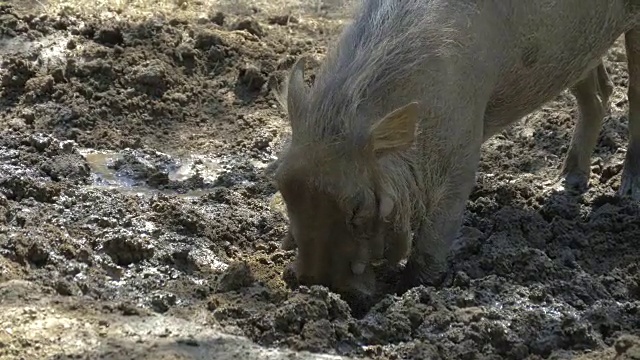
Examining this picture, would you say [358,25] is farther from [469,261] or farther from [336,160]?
[469,261]

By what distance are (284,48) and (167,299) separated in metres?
3.81

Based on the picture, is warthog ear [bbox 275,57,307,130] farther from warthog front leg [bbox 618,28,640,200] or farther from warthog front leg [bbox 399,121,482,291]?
warthog front leg [bbox 618,28,640,200]

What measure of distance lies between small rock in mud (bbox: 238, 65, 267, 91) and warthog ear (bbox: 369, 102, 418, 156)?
2.89 metres

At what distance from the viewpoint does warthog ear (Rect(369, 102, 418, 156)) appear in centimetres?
435

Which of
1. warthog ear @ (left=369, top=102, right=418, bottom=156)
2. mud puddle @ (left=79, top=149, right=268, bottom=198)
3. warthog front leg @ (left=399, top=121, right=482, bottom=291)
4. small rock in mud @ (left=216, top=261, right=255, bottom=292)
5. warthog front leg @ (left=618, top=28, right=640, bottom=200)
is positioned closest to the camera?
warthog ear @ (left=369, top=102, right=418, bottom=156)

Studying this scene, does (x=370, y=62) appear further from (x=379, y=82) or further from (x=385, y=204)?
(x=385, y=204)

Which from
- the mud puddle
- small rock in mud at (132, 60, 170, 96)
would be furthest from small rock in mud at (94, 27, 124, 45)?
the mud puddle

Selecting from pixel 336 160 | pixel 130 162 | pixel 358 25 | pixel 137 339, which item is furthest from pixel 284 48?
pixel 137 339

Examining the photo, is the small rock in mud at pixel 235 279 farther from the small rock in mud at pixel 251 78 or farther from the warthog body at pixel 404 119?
the small rock in mud at pixel 251 78

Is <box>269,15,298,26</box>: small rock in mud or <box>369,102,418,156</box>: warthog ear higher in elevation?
<box>269,15,298,26</box>: small rock in mud

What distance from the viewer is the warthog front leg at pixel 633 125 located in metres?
5.90

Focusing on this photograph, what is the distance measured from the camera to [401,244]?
4.70 meters

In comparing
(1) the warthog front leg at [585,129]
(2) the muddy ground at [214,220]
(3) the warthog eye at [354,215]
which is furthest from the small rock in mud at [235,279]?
(1) the warthog front leg at [585,129]

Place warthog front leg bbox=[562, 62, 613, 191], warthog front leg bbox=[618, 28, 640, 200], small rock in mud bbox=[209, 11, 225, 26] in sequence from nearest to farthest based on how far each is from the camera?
1. warthog front leg bbox=[618, 28, 640, 200]
2. warthog front leg bbox=[562, 62, 613, 191]
3. small rock in mud bbox=[209, 11, 225, 26]
